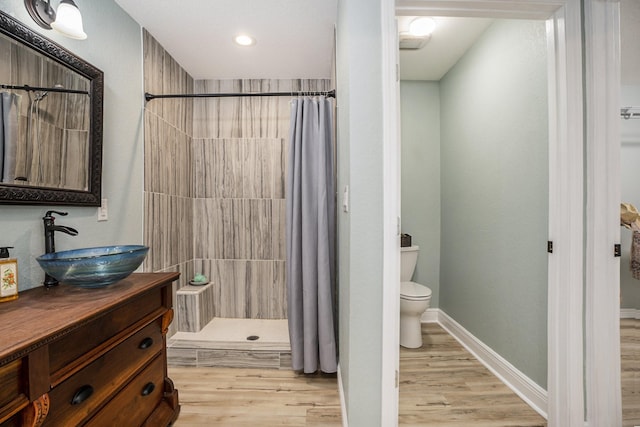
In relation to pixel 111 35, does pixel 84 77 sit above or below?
below

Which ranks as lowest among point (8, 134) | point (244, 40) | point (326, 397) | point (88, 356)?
point (326, 397)

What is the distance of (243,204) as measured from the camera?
2572 mm

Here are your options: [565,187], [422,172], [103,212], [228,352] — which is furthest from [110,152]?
[422,172]

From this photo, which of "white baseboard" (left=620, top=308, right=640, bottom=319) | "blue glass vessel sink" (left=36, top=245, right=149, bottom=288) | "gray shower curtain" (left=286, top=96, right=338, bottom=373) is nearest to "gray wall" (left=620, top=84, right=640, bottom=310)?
"white baseboard" (left=620, top=308, right=640, bottom=319)

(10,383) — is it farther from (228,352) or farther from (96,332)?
(228,352)

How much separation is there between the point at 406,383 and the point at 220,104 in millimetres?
2763

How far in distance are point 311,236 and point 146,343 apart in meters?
1.09

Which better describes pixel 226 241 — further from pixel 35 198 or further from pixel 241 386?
pixel 35 198

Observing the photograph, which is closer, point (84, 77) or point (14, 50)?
point (14, 50)

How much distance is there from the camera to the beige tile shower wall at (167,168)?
6.47ft

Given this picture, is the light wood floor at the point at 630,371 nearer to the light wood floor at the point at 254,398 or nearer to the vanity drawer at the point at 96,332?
the light wood floor at the point at 254,398

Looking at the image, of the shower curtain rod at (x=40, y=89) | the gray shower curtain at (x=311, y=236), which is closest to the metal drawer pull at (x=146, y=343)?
the gray shower curtain at (x=311, y=236)

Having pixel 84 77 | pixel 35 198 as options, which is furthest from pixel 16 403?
pixel 84 77

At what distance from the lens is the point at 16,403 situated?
0.69 metres
